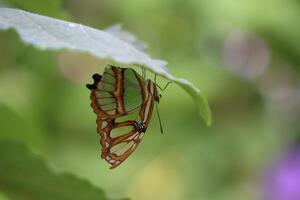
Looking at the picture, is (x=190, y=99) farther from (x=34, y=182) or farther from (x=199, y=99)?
(x=199, y=99)

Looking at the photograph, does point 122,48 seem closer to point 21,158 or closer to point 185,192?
point 21,158

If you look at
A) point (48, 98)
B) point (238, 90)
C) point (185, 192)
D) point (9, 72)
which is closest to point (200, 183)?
point (185, 192)

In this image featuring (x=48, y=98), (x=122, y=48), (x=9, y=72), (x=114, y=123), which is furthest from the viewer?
(x=48, y=98)

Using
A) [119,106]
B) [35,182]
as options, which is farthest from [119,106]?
[35,182]

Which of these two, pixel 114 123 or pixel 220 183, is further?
pixel 220 183

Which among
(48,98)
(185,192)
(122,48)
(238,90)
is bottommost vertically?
(122,48)

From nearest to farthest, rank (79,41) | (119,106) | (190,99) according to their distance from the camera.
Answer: (79,41) < (119,106) < (190,99)

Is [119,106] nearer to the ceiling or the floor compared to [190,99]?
nearer to the floor

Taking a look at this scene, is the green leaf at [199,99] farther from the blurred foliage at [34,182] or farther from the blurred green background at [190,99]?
the blurred green background at [190,99]
